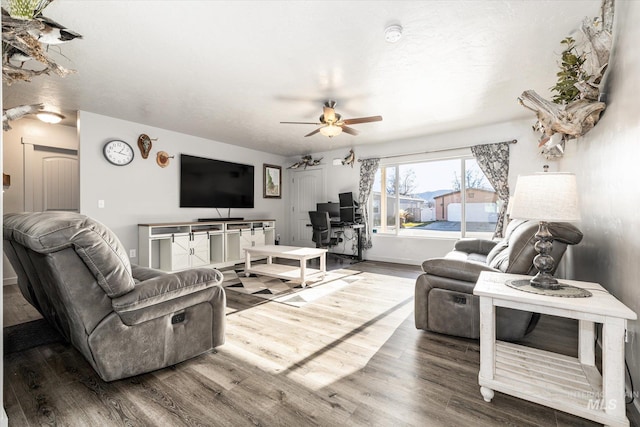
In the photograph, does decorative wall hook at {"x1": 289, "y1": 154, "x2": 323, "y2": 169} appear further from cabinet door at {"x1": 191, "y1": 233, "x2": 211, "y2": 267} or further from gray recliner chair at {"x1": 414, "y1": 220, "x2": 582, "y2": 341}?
gray recliner chair at {"x1": 414, "y1": 220, "x2": 582, "y2": 341}

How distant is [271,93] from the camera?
3383 millimetres

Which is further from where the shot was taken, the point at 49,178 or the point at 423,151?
the point at 423,151

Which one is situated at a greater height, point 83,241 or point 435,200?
point 435,200

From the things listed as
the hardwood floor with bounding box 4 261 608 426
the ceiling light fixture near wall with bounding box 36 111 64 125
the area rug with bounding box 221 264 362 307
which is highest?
the ceiling light fixture near wall with bounding box 36 111 64 125

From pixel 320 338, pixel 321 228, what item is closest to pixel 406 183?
pixel 321 228

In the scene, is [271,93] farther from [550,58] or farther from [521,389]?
[521,389]

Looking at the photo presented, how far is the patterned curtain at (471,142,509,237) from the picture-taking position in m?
4.56

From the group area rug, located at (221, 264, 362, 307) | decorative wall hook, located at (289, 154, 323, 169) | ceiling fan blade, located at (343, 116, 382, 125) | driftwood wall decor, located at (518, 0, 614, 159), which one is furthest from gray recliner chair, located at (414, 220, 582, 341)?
decorative wall hook, located at (289, 154, 323, 169)

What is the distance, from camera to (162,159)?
15.9 ft

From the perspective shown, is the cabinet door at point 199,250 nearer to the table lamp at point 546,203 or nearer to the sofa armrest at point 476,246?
the sofa armrest at point 476,246

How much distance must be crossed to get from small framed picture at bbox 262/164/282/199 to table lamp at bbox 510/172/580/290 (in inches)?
224

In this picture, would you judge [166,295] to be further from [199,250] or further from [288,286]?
[199,250]

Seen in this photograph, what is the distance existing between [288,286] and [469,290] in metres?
2.29

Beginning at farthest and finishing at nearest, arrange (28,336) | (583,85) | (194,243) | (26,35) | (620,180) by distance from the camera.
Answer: (194,243) → (28,336) → (583,85) → (620,180) → (26,35)
